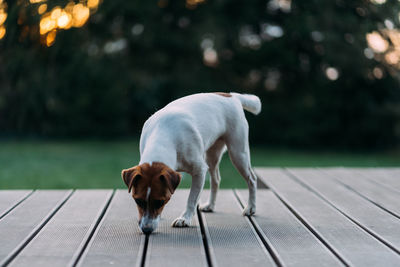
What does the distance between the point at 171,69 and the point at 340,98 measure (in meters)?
4.76

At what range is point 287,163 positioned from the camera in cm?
1142

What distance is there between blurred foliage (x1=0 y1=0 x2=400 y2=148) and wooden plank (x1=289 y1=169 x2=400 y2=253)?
8045mm

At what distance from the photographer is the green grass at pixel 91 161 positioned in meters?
9.00

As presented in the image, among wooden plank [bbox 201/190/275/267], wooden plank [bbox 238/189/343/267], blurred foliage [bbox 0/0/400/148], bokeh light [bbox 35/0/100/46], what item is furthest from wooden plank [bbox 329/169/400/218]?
blurred foliage [bbox 0/0/400/148]

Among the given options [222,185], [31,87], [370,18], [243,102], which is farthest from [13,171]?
[370,18]

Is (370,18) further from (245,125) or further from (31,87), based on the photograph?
(245,125)

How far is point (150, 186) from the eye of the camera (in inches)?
118

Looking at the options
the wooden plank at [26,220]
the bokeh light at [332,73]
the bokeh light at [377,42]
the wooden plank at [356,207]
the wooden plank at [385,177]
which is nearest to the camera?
the wooden plank at [26,220]

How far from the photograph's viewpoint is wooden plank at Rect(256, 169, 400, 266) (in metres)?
2.71

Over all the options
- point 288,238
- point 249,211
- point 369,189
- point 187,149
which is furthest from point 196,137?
point 369,189

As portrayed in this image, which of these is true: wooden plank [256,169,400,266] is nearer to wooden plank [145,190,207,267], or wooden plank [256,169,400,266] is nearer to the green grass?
wooden plank [145,190,207,267]

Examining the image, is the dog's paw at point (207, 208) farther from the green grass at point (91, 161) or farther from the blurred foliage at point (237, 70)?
the blurred foliage at point (237, 70)

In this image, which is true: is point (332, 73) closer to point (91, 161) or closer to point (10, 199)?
point (91, 161)

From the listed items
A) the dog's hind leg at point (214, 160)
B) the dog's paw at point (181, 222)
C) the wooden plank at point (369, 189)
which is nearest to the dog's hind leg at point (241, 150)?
the dog's hind leg at point (214, 160)
